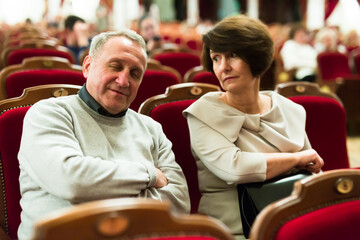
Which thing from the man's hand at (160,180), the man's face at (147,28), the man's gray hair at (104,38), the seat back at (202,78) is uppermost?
the man's gray hair at (104,38)

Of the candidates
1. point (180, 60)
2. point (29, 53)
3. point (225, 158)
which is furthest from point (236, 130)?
point (180, 60)

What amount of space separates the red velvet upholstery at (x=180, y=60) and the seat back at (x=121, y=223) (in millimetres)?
3403

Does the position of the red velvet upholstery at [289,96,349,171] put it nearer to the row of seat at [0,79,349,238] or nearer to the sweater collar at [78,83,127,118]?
the row of seat at [0,79,349,238]

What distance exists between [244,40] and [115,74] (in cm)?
49

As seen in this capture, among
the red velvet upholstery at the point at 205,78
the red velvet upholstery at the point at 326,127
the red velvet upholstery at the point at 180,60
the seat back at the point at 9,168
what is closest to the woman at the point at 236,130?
the red velvet upholstery at the point at 326,127

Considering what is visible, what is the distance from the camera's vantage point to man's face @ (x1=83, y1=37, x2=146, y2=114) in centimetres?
145

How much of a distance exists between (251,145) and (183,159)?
1.11ft

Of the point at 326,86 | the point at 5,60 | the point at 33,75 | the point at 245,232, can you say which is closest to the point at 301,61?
the point at 326,86

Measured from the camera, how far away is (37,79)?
90.1 inches

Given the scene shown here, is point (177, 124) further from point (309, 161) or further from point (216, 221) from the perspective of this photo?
point (216, 221)

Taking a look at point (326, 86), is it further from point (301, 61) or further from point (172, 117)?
point (172, 117)

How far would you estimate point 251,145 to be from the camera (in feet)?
5.43

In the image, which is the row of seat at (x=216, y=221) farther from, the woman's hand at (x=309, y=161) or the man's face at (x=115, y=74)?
the man's face at (x=115, y=74)

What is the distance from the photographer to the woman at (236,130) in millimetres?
1571
